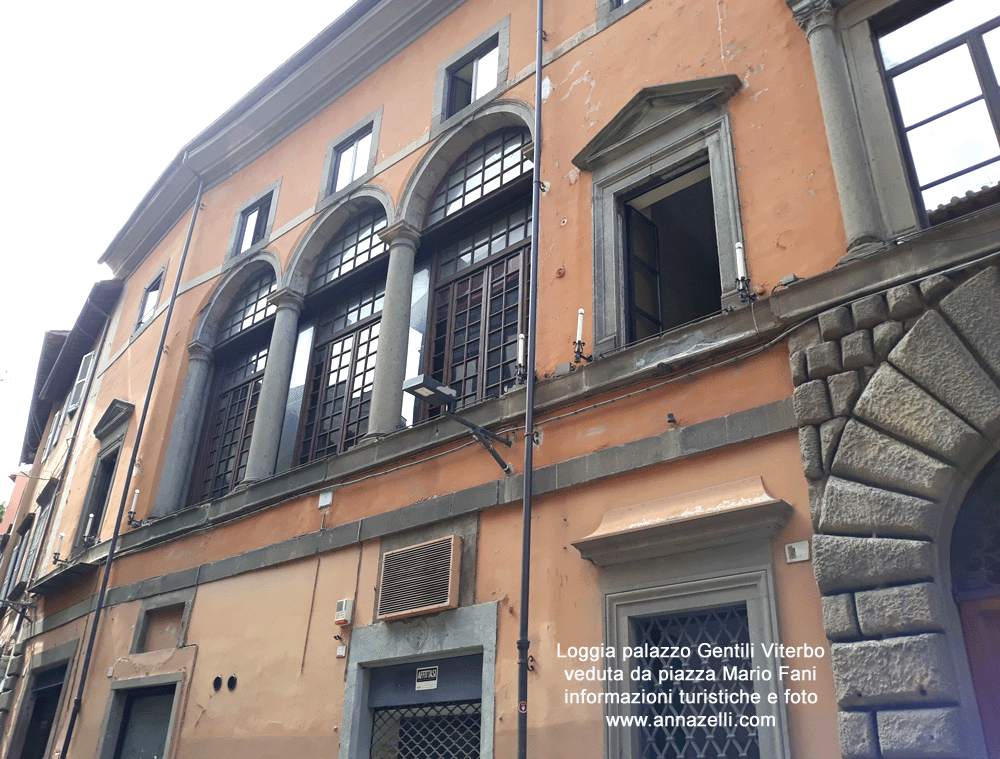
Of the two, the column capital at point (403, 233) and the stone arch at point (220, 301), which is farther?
the stone arch at point (220, 301)

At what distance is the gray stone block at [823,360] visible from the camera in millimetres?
5676

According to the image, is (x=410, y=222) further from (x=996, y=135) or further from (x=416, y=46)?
(x=996, y=135)

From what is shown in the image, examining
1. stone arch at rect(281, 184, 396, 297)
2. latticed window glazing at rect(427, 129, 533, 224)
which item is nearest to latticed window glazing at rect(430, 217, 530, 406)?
latticed window glazing at rect(427, 129, 533, 224)

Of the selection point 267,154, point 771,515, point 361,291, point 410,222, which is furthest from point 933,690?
point 267,154

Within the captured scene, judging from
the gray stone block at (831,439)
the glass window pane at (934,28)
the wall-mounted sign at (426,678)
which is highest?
the glass window pane at (934,28)


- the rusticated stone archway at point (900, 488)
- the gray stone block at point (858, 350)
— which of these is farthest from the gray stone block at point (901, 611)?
the gray stone block at point (858, 350)

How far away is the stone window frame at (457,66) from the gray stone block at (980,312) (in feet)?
21.5

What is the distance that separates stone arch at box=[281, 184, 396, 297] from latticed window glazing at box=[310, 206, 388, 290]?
0.30 feet

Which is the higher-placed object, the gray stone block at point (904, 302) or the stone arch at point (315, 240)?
the stone arch at point (315, 240)

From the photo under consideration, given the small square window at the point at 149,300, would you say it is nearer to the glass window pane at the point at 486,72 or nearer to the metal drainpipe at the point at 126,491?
the metal drainpipe at the point at 126,491

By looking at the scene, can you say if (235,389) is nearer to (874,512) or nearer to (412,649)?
(412,649)

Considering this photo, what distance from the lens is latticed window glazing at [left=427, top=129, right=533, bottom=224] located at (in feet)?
33.4

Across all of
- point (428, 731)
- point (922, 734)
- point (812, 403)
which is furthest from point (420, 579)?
point (922, 734)

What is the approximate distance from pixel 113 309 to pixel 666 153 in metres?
15.1
